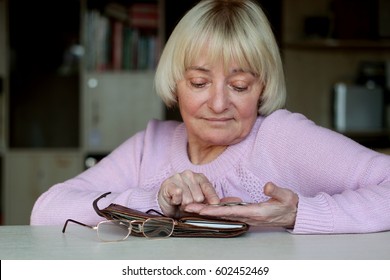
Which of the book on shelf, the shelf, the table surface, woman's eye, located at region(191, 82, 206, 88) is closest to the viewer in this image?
the table surface

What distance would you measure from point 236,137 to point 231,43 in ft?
0.80

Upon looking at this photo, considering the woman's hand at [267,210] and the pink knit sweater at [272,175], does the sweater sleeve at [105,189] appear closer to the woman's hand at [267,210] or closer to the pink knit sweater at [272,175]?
the pink knit sweater at [272,175]

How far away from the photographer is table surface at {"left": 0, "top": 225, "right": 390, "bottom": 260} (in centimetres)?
121

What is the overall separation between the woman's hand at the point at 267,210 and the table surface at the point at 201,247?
0.09 ft

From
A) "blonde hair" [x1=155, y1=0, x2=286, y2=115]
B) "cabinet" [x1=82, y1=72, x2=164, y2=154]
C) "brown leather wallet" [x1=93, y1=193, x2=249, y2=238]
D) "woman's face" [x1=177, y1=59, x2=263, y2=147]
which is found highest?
"blonde hair" [x1=155, y1=0, x2=286, y2=115]

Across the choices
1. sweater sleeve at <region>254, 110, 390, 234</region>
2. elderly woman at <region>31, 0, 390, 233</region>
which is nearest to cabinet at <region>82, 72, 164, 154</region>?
elderly woman at <region>31, 0, 390, 233</region>

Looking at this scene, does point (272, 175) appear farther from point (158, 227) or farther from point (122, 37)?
point (122, 37)

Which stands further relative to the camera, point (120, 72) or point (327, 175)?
point (120, 72)

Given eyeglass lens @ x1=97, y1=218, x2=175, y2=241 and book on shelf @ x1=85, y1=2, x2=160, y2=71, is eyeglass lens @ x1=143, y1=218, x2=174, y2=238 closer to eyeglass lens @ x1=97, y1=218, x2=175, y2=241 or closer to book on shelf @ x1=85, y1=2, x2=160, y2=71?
eyeglass lens @ x1=97, y1=218, x2=175, y2=241

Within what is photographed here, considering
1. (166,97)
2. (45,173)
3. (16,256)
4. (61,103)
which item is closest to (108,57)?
(61,103)

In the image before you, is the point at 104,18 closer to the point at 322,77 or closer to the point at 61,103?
the point at 61,103

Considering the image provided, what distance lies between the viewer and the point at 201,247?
4.23 feet

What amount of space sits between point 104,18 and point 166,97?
8.36ft

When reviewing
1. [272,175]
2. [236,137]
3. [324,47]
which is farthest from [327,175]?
[324,47]
